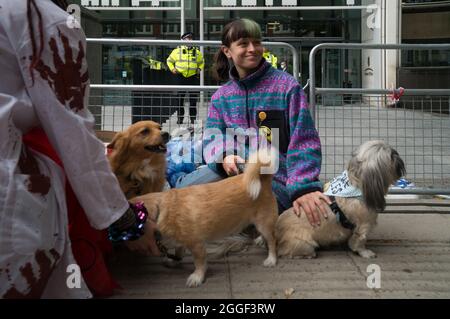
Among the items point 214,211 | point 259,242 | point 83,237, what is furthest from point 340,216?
point 83,237

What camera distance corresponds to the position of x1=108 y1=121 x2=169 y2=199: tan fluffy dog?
122 inches

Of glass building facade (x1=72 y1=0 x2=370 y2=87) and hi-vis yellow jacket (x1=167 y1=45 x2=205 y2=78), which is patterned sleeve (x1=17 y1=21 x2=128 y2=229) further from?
glass building facade (x1=72 y1=0 x2=370 y2=87)

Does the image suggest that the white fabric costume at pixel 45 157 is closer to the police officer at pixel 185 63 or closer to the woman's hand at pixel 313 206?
the woman's hand at pixel 313 206

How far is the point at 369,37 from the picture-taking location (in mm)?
18453

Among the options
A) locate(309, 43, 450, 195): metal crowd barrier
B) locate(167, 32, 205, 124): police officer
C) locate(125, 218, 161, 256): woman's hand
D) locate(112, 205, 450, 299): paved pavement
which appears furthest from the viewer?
locate(167, 32, 205, 124): police officer

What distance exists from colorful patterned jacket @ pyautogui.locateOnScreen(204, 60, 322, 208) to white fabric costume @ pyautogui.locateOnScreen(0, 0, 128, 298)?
157 cm

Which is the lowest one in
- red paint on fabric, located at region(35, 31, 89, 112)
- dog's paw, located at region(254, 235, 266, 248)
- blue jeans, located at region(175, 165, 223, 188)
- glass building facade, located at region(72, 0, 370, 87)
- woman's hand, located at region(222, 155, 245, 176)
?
dog's paw, located at region(254, 235, 266, 248)

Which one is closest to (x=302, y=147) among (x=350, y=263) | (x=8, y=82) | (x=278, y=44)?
(x=350, y=263)

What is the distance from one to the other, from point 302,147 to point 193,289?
1.19 m

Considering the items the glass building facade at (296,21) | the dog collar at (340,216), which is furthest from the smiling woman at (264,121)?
the glass building facade at (296,21)

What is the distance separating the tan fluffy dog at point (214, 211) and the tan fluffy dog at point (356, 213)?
0.20 meters

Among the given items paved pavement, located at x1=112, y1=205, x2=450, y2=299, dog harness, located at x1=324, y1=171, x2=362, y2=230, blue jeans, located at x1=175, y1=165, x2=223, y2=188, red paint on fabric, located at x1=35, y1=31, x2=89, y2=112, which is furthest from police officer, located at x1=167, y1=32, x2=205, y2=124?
red paint on fabric, located at x1=35, y1=31, x2=89, y2=112

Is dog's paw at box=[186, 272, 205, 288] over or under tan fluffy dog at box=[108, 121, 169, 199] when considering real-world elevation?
under

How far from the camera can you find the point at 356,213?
130 inches
